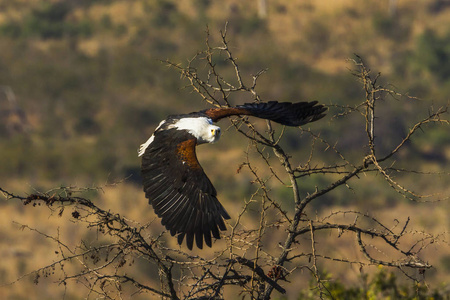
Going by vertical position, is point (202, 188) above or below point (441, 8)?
below

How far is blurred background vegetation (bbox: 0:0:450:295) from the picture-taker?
3005cm

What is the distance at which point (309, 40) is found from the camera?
4134cm

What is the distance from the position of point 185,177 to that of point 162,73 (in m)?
31.2

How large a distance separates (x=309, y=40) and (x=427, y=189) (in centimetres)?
1384

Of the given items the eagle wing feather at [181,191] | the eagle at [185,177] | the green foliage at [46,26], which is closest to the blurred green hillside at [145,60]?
the green foliage at [46,26]

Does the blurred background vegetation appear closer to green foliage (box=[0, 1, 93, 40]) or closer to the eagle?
green foliage (box=[0, 1, 93, 40])

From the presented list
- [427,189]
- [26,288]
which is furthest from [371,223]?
[26,288]

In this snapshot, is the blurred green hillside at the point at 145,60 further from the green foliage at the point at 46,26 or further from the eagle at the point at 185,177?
the eagle at the point at 185,177

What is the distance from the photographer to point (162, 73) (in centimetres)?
3744

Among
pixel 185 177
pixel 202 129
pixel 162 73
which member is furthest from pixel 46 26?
pixel 185 177

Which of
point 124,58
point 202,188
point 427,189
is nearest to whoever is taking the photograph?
point 202,188

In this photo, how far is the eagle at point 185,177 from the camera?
6.21m

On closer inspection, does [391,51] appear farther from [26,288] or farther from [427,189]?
[26,288]

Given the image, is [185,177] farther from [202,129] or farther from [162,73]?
[162,73]
